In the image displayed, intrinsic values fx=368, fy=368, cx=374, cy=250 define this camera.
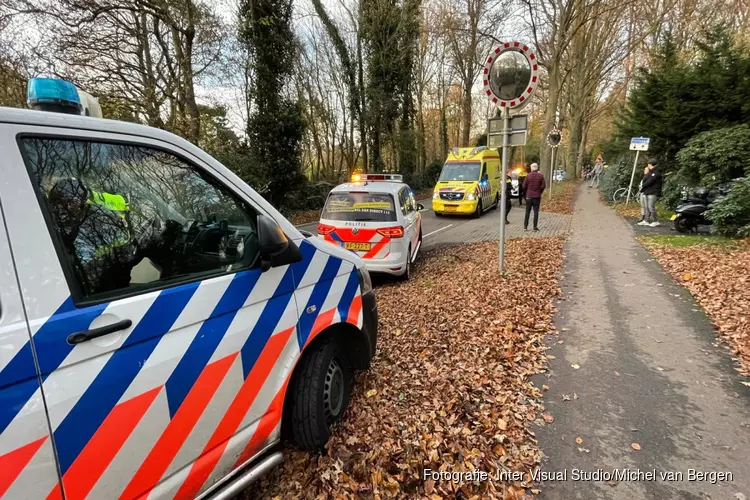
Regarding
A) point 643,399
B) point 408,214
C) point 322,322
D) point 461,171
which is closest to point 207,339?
point 322,322

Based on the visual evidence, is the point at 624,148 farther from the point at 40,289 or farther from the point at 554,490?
the point at 40,289

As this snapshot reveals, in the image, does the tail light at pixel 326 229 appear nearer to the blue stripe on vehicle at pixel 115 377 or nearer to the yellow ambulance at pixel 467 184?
the blue stripe on vehicle at pixel 115 377

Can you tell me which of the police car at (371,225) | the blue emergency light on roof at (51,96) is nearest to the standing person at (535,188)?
the police car at (371,225)

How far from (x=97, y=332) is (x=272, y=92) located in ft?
50.6

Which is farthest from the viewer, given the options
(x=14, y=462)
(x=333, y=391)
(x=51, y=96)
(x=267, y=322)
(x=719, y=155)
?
(x=719, y=155)

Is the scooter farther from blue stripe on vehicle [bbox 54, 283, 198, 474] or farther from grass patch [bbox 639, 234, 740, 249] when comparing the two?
blue stripe on vehicle [bbox 54, 283, 198, 474]

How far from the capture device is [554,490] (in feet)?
7.14

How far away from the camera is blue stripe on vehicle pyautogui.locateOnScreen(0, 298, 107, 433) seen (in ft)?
3.86

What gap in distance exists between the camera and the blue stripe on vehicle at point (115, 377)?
52.3 inches

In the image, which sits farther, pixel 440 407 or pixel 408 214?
pixel 408 214

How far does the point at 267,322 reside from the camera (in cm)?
205

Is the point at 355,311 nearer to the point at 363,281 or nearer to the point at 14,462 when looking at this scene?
the point at 363,281

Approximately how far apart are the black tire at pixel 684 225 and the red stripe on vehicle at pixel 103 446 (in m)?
11.2

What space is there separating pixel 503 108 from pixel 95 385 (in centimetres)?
569
